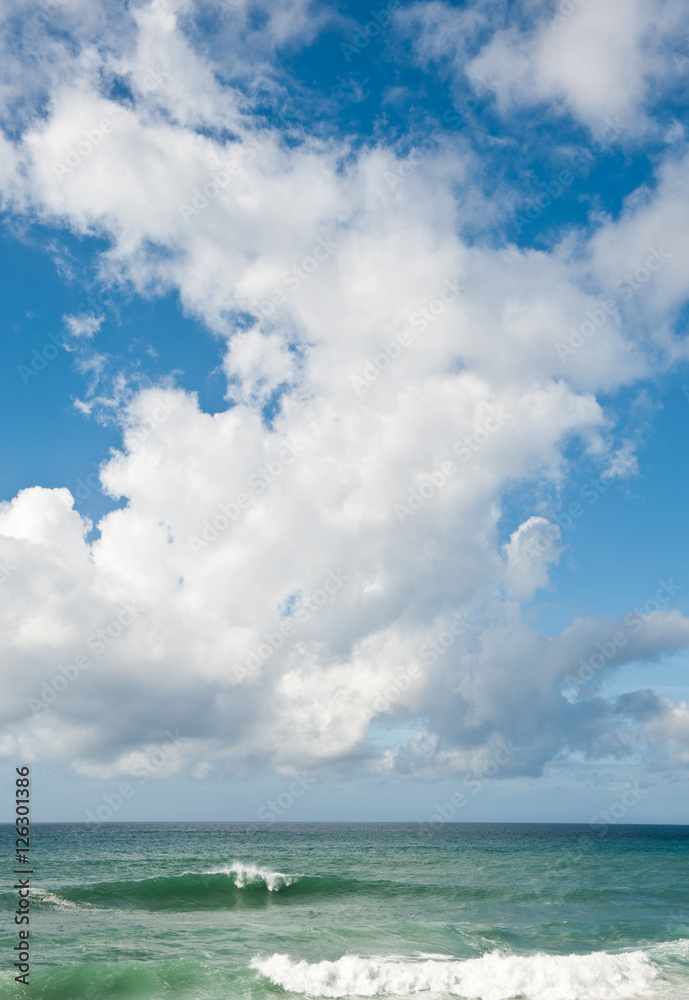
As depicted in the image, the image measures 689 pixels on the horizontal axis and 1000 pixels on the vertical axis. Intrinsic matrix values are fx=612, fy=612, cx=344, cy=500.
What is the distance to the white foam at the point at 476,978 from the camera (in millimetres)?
16719

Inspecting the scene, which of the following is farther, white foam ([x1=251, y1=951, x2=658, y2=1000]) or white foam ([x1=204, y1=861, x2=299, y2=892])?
white foam ([x1=204, y1=861, x2=299, y2=892])

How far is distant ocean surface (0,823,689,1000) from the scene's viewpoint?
17.0 meters

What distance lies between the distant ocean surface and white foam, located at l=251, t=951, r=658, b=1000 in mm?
48

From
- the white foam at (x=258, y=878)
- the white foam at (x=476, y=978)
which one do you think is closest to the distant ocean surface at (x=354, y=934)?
the white foam at (x=476, y=978)

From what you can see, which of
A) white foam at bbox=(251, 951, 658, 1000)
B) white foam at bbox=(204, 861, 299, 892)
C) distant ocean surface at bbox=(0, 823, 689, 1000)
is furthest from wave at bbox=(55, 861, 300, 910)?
white foam at bbox=(251, 951, 658, 1000)

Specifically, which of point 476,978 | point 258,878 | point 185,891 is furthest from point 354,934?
point 258,878

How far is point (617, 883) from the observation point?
125ft

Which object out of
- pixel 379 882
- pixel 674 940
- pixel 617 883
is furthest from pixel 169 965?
pixel 617 883

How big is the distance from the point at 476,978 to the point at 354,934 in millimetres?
7377

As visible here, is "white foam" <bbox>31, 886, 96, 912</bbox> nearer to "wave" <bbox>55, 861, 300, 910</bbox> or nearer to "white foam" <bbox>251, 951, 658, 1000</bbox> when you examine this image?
"wave" <bbox>55, 861, 300, 910</bbox>

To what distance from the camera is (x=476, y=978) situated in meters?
17.4

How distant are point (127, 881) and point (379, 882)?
15106mm

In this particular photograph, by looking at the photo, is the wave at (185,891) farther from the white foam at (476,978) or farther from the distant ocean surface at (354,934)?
the white foam at (476,978)

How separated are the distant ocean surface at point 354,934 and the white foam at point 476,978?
0.16ft
